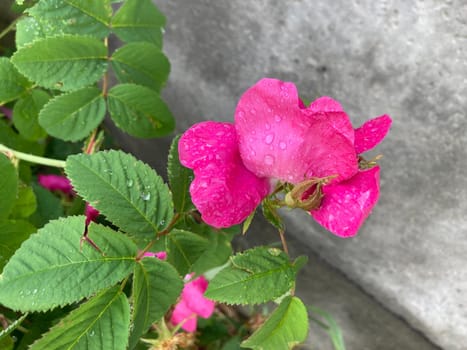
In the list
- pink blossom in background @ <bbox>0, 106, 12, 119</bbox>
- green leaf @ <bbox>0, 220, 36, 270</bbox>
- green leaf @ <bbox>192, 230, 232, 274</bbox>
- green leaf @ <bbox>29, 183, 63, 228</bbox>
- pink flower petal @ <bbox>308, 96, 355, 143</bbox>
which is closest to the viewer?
pink flower petal @ <bbox>308, 96, 355, 143</bbox>

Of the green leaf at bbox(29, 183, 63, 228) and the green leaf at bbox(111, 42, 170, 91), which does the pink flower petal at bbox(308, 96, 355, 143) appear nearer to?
the green leaf at bbox(111, 42, 170, 91)

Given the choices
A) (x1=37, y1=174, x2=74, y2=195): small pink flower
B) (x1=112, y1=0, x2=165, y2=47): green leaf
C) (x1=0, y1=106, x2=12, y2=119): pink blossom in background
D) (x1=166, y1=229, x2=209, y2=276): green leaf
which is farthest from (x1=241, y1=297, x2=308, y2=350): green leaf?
(x1=0, y1=106, x2=12, y2=119): pink blossom in background

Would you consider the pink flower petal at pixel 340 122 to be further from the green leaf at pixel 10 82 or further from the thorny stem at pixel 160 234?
Result: the green leaf at pixel 10 82

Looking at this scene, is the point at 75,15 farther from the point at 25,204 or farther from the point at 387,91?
the point at 387,91

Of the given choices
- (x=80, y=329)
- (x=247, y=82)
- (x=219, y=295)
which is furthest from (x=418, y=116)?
(x=80, y=329)

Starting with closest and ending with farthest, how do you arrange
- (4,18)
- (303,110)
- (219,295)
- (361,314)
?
1. (303,110)
2. (219,295)
3. (361,314)
4. (4,18)

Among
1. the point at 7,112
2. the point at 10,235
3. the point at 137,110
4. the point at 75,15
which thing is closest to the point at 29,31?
the point at 75,15

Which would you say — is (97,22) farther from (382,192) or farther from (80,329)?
(382,192)

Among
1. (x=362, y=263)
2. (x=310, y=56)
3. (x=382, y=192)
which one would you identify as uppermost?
(x=310, y=56)
